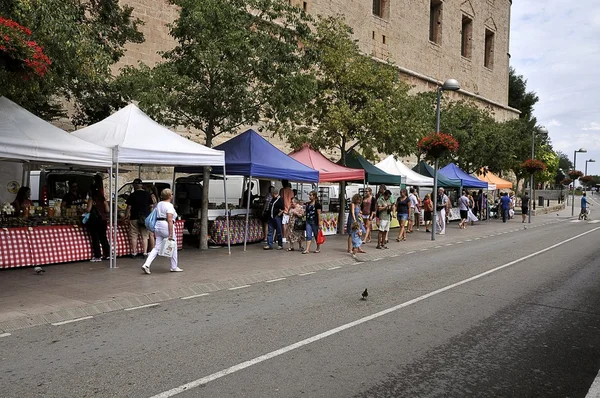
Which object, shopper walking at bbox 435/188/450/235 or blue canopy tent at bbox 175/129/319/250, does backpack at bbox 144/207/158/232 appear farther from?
shopper walking at bbox 435/188/450/235

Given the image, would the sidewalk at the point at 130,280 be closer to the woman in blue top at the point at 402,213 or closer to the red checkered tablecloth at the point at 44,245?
the red checkered tablecloth at the point at 44,245

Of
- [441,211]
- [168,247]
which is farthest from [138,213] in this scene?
Result: [441,211]

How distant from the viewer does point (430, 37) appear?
5156 cm

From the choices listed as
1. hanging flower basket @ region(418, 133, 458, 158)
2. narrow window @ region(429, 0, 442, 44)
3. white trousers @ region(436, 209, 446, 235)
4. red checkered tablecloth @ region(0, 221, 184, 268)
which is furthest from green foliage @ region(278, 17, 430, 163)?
narrow window @ region(429, 0, 442, 44)

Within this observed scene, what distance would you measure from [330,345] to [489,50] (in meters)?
62.6

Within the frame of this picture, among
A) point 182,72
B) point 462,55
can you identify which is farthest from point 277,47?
point 462,55

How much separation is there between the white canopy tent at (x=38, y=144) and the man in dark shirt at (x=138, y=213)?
3.94 ft

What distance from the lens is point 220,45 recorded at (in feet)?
42.7

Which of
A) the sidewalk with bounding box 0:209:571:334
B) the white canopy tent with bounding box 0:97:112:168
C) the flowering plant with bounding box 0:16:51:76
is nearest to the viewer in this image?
the flowering plant with bounding box 0:16:51:76

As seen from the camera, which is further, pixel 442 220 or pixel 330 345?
pixel 442 220

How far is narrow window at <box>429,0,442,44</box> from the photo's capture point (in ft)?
168

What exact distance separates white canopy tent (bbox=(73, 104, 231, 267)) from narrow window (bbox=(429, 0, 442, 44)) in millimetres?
43895

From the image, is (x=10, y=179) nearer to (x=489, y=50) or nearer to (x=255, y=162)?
(x=255, y=162)

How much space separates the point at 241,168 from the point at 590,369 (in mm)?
10245
